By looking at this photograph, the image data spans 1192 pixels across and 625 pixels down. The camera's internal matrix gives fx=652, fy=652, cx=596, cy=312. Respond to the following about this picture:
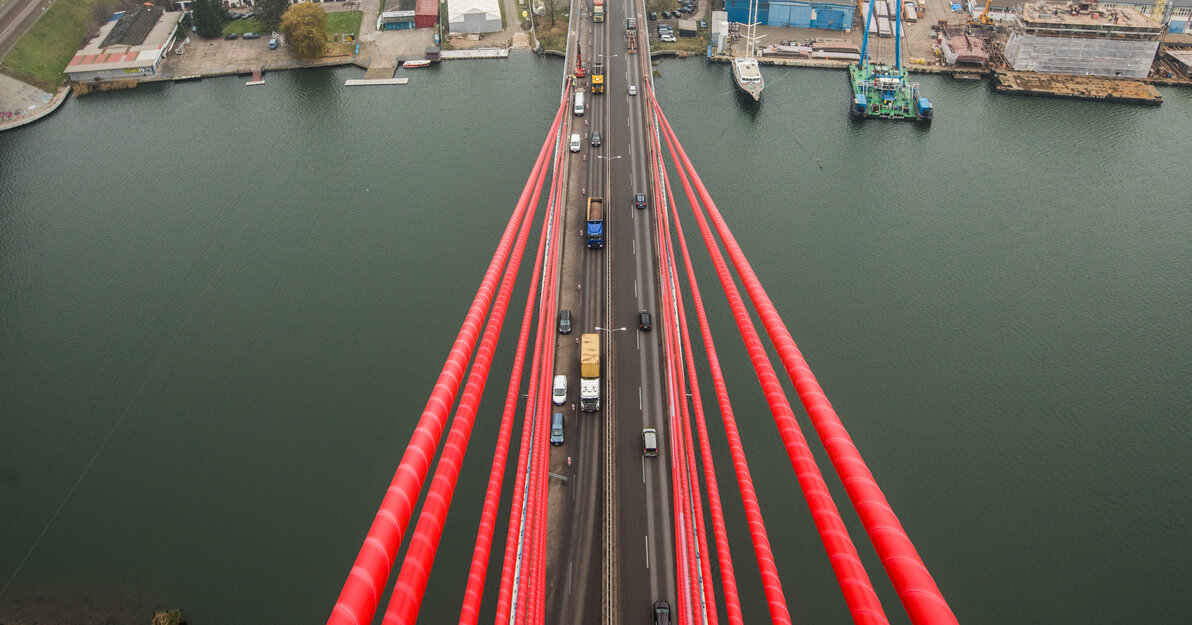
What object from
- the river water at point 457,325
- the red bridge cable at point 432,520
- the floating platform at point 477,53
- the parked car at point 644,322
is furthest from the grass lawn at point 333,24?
the red bridge cable at point 432,520

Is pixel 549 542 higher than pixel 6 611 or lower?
higher

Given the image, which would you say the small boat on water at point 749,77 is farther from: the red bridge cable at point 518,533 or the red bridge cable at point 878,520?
the red bridge cable at point 878,520

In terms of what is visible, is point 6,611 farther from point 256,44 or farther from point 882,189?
point 256,44

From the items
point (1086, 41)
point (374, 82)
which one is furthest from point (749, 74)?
point (374, 82)

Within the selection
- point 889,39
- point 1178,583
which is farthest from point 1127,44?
point 1178,583

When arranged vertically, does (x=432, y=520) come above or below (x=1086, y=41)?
below

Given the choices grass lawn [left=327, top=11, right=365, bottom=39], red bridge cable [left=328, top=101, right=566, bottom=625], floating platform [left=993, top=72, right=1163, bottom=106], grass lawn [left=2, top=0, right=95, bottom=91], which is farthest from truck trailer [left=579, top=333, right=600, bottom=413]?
grass lawn [left=2, top=0, right=95, bottom=91]

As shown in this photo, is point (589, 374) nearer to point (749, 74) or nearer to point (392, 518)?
point (392, 518)
